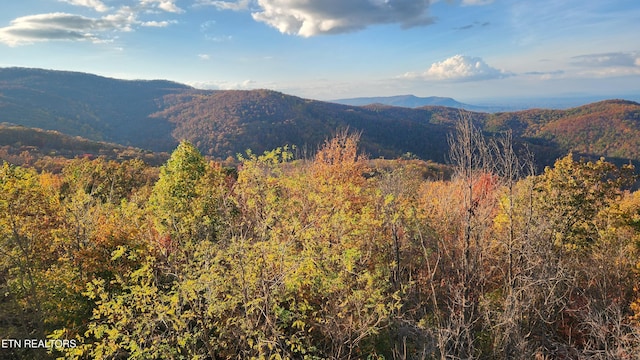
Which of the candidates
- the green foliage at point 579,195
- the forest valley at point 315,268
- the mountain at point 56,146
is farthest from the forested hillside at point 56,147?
the green foliage at point 579,195

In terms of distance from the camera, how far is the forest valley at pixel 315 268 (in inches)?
392

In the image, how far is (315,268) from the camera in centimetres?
1095

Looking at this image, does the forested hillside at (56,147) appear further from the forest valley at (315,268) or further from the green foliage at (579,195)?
the green foliage at (579,195)

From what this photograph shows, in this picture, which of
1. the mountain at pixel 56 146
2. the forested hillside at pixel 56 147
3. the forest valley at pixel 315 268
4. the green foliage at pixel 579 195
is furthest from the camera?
the mountain at pixel 56 146

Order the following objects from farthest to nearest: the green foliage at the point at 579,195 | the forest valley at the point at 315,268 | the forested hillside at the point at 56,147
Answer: the forested hillside at the point at 56,147 → the green foliage at the point at 579,195 → the forest valley at the point at 315,268

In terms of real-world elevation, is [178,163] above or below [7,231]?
above

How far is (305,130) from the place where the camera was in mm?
195750

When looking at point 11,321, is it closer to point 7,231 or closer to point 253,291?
point 7,231

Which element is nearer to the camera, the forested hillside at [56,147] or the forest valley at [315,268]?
the forest valley at [315,268]

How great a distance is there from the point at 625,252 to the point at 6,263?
2731cm

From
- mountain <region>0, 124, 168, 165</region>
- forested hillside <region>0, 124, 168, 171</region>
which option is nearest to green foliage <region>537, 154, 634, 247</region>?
forested hillside <region>0, 124, 168, 171</region>

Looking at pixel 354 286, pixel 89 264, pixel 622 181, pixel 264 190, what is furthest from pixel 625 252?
pixel 89 264

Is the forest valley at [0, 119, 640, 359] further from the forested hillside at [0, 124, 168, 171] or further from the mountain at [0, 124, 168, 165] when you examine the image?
the mountain at [0, 124, 168, 165]

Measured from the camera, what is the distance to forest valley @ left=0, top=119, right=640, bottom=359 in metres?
9.95
